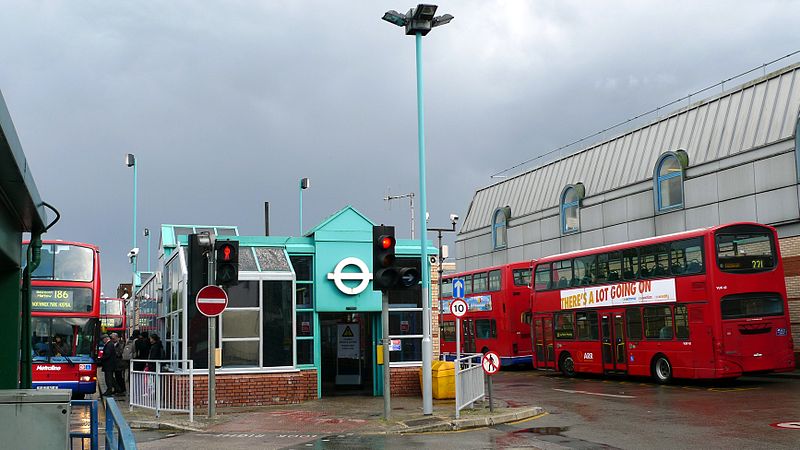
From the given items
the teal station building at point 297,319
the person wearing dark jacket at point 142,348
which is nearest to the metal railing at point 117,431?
the teal station building at point 297,319

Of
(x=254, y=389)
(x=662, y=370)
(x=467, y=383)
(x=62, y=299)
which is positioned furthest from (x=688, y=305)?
(x=62, y=299)

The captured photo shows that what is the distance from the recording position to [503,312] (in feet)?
112

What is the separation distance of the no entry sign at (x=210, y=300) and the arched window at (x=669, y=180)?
21.7 metres

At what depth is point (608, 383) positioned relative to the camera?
26.2 metres

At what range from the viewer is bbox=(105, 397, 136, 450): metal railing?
529 centimetres

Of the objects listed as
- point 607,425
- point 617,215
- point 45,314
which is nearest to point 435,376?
point 607,425

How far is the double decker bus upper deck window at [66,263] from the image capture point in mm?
21219

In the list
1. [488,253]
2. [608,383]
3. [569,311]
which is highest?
[488,253]

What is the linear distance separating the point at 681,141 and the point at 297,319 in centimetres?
1925

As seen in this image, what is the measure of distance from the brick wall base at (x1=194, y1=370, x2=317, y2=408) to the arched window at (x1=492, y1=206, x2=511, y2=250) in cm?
2767

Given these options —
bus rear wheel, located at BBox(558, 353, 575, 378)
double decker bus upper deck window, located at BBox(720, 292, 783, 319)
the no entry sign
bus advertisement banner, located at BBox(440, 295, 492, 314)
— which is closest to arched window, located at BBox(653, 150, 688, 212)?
bus rear wheel, located at BBox(558, 353, 575, 378)

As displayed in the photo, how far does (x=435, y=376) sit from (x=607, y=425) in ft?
18.7

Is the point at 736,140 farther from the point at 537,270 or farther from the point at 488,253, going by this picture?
the point at 488,253

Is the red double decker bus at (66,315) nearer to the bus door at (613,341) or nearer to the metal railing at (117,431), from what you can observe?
the metal railing at (117,431)
